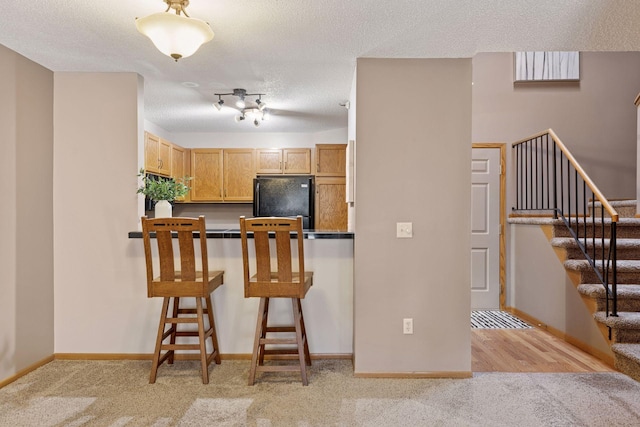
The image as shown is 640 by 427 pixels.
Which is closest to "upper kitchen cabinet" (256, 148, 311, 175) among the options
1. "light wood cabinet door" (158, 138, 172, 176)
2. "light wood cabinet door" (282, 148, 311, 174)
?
"light wood cabinet door" (282, 148, 311, 174)

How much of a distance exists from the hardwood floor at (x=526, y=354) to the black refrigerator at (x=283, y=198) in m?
2.36

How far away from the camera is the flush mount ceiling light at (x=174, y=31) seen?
1.82 metres

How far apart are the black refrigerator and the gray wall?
2203 millimetres

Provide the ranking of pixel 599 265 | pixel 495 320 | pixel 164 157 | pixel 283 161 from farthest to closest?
pixel 283 161 → pixel 164 157 → pixel 495 320 → pixel 599 265

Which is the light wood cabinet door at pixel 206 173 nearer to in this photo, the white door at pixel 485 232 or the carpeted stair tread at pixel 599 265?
the white door at pixel 485 232

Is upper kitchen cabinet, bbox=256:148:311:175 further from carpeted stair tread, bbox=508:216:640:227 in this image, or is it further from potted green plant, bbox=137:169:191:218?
carpeted stair tread, bbox=508:216:640:227

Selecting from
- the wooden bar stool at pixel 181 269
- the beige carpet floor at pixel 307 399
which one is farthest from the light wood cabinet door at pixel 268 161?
the beige carpet floor at pixel 307 399

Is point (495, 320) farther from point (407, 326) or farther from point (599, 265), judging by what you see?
point (407, 326)

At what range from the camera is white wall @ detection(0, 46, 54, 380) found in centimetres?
265

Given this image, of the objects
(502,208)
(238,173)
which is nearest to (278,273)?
(238,173)

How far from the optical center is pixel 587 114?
4.94 meters

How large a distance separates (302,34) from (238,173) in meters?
3.08

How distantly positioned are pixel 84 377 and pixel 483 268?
165 inches

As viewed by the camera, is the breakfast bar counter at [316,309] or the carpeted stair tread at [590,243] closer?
the breakfast bar counter at [316,309]
